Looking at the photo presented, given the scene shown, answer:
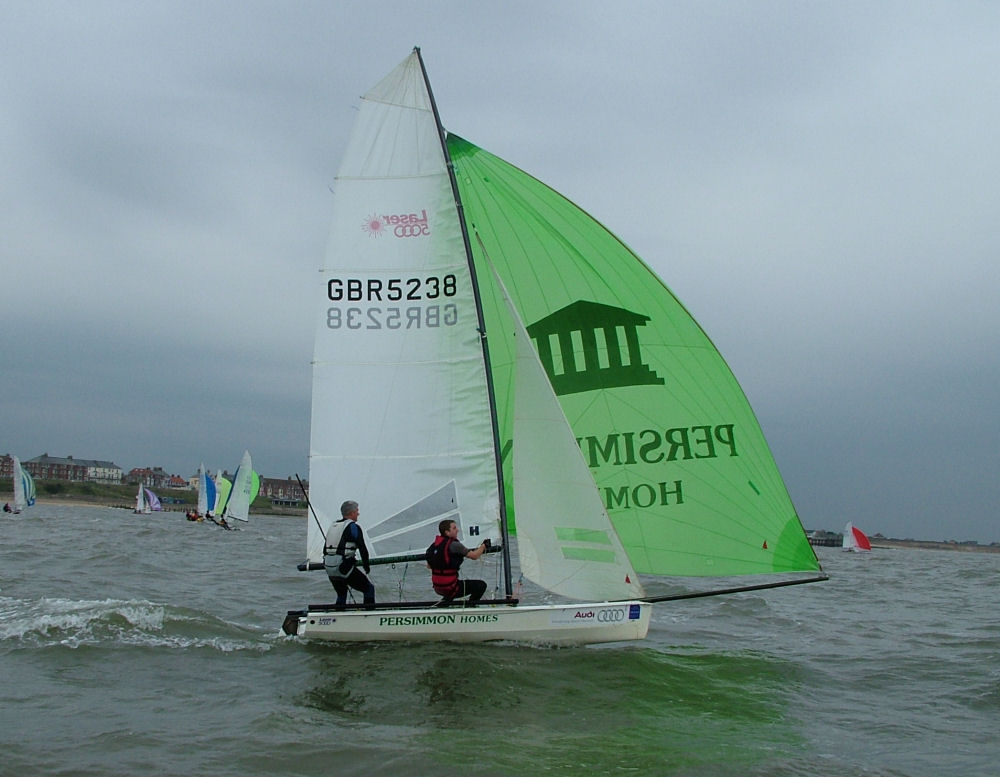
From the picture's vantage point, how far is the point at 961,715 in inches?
304

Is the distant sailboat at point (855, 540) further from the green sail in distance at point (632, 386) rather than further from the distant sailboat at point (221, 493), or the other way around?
the green sail in distance at point (632, 386)

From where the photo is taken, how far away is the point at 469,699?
7.14 m

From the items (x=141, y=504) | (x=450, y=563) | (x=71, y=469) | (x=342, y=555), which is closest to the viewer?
(x=450, y=563)

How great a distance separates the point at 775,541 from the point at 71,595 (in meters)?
9.31

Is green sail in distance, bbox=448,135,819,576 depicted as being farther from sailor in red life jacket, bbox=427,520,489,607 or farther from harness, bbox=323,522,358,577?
harness, bbox=323,522,358,577

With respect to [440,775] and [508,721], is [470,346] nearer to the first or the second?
[508,721]

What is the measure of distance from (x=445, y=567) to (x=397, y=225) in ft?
11.9

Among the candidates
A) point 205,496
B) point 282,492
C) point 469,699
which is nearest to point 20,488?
point 205,496

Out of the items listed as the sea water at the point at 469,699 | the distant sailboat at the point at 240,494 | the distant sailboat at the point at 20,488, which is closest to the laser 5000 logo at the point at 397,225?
the sea water at the point at 469,699

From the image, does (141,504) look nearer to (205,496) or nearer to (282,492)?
(205,496)

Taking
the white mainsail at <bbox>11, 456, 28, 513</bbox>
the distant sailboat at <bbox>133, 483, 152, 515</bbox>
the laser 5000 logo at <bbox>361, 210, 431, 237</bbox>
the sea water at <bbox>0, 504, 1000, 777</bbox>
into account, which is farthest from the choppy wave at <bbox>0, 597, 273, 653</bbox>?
the distant sailboat at <bbox>133, 483, 152, 515</bbox>

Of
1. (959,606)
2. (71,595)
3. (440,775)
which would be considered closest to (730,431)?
(440,775)

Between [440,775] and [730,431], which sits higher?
[730,431]

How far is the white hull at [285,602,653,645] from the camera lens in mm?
8430
